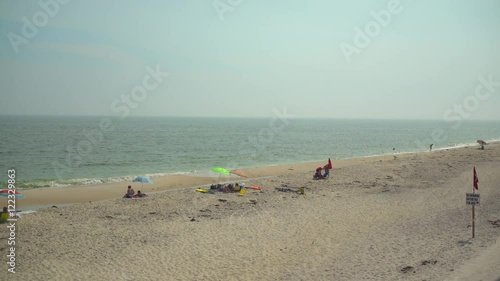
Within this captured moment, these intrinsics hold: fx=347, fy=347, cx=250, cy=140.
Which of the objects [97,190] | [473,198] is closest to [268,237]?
[473,198]

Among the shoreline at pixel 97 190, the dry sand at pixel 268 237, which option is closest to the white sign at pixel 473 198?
the dry sand at pixel 268 237

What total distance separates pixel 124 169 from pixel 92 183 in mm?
7893

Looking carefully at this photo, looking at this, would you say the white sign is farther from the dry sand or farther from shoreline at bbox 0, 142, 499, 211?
shoreline at bbox 0, 142, 499, 211

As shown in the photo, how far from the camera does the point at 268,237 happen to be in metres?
14.2

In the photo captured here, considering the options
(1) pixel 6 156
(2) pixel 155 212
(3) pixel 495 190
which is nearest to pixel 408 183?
(3) pixel 495 190

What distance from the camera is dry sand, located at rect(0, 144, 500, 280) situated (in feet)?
34.7

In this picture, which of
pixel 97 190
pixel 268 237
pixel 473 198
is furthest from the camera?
pixel 97 190

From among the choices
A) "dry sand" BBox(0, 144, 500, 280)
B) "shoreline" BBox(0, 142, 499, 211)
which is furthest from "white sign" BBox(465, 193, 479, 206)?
"shoreline" BBox(0, 142, 499, 211)

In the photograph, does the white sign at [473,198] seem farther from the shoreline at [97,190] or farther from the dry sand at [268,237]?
the shoreline at [97,190]

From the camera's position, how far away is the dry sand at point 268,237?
34.7 feet

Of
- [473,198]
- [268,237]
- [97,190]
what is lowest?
[97,190]

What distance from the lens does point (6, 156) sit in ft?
142

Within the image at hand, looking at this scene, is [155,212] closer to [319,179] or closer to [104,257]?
[104,257]

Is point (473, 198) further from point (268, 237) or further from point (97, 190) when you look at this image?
point (97, 190)
